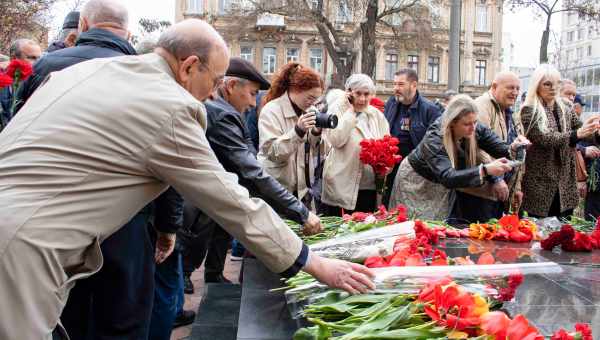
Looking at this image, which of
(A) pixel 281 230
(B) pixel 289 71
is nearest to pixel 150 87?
(A) pixel 281 230

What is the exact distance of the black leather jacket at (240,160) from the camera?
3197 millimetres

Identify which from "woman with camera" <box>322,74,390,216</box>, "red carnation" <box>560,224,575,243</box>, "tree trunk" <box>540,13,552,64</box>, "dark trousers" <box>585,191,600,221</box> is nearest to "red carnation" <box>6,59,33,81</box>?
"woman with camera" <box>322,74,390,216</box>

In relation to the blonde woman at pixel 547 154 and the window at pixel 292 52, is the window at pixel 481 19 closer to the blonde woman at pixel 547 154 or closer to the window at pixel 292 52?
the window at pixel 292 52

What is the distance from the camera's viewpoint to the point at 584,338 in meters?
1.72

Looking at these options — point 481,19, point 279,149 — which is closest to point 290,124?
point 279,149

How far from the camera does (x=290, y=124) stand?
4.49 m

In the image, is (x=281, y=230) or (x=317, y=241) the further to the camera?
(x=317, y=241)

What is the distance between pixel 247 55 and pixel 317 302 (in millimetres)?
43616

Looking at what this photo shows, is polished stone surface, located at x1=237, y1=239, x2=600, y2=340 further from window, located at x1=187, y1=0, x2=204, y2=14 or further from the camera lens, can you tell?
window, located at x1=187, y1=0, x2=204, y2=14

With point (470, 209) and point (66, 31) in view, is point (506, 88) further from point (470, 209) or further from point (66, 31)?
point (66, 31)

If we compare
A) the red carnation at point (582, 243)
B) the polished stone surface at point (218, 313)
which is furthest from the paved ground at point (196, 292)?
the red carnation at point (582, 243)

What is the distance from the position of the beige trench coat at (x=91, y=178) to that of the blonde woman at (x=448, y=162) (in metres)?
2.45

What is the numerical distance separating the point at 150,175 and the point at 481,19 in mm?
48323

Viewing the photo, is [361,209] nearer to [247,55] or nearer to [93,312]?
[93,312]
